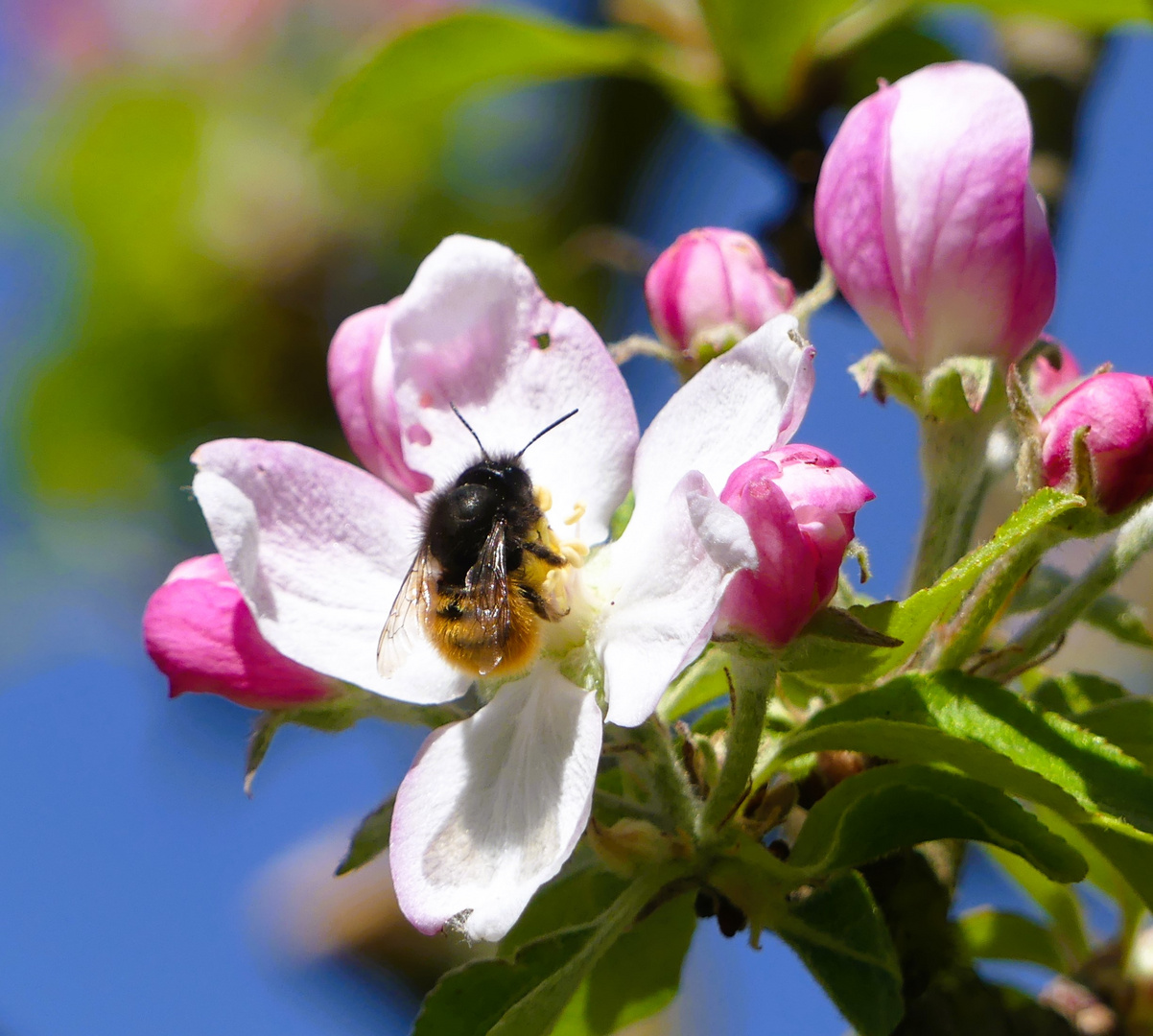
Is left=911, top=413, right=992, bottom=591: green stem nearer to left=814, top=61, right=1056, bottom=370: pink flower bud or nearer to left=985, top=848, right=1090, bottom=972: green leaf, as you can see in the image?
left=814, top=61, right=1056, bottom=370: pink flower bud

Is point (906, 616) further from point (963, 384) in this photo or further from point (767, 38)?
point (767, 38)

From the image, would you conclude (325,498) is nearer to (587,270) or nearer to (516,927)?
(516,927)

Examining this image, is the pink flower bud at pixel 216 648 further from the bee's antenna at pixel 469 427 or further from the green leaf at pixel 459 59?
the green leaf at pixel 459 59

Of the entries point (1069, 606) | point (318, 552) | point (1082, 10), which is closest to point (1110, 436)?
point (1069, 606)

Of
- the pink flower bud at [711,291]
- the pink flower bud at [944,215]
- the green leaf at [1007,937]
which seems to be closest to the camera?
the pink flower bud at [944,215]

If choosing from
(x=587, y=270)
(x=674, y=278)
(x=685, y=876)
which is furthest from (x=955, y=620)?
(x=587, y=270)

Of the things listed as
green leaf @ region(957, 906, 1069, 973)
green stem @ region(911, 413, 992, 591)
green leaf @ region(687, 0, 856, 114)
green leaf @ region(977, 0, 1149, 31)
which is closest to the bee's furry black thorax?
green stem @ region(911, 413, 992, 591)

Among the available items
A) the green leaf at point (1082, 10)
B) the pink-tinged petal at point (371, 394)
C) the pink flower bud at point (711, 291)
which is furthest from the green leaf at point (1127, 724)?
the green leaf at point (1082, 10)
